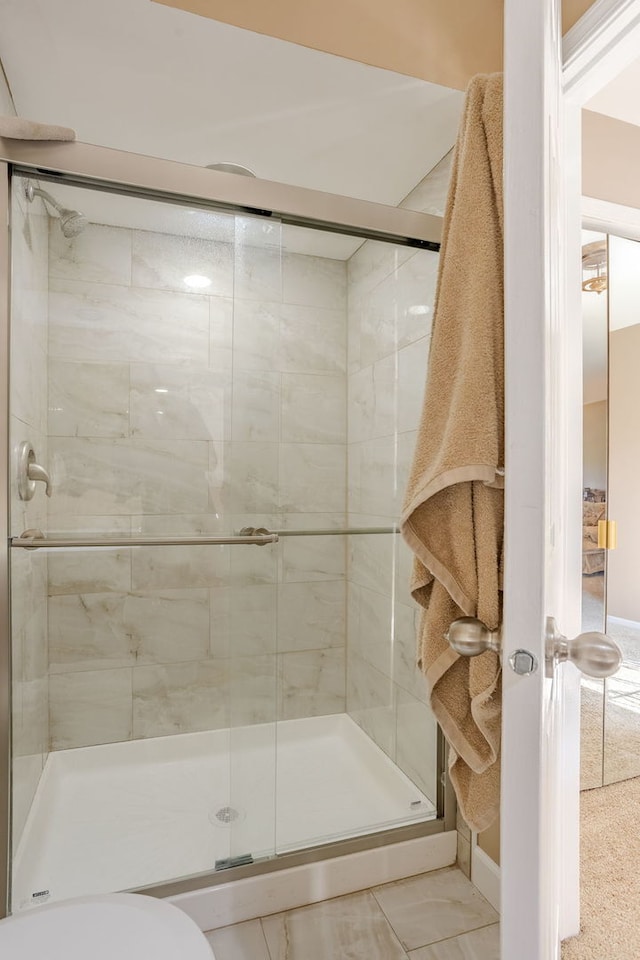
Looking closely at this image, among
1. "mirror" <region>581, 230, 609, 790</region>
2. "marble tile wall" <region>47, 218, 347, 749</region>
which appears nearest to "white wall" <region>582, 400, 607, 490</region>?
"mirror" <region>581, 230, 609, 790</region>

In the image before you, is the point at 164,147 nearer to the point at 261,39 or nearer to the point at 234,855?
the point at 261,39

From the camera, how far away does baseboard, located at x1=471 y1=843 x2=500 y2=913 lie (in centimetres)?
138

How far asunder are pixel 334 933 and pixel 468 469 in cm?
124

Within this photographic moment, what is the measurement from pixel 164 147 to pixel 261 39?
564 millimetres

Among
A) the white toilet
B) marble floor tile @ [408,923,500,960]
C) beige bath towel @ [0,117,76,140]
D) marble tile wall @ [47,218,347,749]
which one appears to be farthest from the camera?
marble tile wall @ [47,218,347,749]

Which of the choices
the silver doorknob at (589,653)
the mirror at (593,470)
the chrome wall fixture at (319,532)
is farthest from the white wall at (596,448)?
the silver doorknob at (589,653)

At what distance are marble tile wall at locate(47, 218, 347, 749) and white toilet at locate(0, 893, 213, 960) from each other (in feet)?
2.24

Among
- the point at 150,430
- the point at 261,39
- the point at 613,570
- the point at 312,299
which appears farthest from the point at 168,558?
the point at 613,570

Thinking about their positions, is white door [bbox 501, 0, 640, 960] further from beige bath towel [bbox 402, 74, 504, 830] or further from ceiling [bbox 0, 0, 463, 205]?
ceiling [bbox 0, 0, 463, 205]

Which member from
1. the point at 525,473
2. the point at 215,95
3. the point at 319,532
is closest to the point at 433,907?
the point at 319,532

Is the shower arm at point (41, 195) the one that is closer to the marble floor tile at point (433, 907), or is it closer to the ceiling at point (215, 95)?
the ceiling at point (215, 95)

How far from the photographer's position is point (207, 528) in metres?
1.68

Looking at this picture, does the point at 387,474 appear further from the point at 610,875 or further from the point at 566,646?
the point at 610,875

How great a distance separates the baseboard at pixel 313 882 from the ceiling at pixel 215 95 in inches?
83.3
